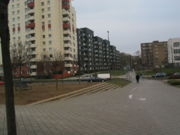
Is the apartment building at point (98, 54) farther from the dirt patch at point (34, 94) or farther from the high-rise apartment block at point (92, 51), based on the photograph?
the dirt patch at point (34, 94)

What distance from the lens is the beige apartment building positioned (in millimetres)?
69500

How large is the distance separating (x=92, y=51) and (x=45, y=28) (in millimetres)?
44521

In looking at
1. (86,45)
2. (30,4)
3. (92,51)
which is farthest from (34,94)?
(92,51)

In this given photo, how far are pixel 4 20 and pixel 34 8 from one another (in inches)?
2840

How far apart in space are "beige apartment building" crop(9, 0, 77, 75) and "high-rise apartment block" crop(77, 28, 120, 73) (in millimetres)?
16998

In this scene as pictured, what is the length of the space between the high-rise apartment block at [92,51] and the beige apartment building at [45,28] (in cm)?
1700

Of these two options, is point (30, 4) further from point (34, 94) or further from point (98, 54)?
point (34, 94)

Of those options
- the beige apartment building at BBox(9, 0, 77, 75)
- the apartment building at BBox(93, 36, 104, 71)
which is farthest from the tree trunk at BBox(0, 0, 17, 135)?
the apartment building at BBox(93, 36, 104, 71)

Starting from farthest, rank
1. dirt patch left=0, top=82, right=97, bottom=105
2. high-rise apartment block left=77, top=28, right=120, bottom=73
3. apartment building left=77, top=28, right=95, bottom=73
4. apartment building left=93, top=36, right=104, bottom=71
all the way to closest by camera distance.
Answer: apartment building left=93, top=36, right=104, bottom=71, apartment building left=77, top=28, right=95, bottom=73, high-rise apartment block left=77, top=28, right=120, bottom=73, dirt patch left=0, top=82, right=97, bottom=105

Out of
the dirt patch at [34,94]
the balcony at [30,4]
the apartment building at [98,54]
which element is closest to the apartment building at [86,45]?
the apartment building at [98,54]

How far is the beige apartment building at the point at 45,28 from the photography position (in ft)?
228

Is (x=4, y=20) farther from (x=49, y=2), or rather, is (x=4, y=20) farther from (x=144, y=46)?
(x=144, y=46)

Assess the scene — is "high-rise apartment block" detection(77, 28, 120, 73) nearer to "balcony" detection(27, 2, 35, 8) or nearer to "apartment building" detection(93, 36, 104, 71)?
"apartment building" detection(93, 36, 104, 71)

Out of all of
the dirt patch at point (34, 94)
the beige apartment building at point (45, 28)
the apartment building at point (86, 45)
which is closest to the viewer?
the dirt patch at point (34, 94)
